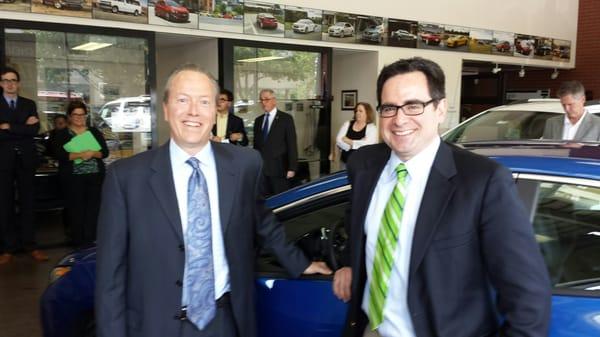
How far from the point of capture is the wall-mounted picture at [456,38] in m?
9.72

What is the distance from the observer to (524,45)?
11.1m

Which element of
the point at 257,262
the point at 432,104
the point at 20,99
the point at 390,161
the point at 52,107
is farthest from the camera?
the point at 52,107

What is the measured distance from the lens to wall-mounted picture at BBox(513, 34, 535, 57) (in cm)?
1100

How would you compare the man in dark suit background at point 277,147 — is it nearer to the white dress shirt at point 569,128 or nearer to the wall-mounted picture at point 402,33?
the white dress shirt at point 569,128

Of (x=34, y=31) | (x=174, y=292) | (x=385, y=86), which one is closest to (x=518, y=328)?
(x=385, y=86)

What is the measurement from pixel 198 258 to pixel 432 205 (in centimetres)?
82

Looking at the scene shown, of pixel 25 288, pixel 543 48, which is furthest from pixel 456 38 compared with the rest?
pixel 25 288

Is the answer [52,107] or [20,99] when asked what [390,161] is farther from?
[52,107]

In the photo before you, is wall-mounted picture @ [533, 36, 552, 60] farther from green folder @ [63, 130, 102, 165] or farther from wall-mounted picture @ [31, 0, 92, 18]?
green folder @ [63, 130, 102, 165]

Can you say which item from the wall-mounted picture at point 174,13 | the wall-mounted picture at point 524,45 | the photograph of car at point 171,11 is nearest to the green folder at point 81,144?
the wall-mounted picture at point 174,13

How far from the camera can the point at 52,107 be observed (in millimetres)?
6262

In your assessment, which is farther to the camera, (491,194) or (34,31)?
(34,31)

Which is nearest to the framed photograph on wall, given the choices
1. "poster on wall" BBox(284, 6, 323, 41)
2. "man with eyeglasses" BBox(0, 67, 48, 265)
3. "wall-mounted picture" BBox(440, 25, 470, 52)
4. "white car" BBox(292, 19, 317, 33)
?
"poster on wall" BBox(284, 6, 323, 41)

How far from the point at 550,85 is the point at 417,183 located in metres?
13.2
